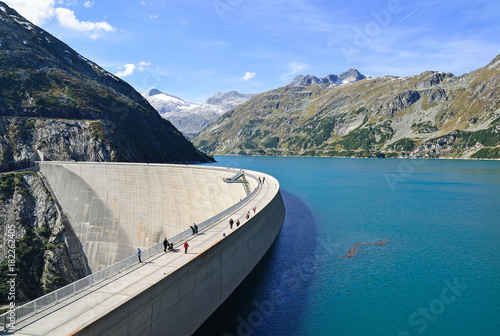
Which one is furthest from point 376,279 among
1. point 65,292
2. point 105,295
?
point 65,292

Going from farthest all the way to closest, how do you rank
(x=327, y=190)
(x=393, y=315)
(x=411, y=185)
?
(x=411, y=185) → (x=327, y=190) → (x=393, y=315)

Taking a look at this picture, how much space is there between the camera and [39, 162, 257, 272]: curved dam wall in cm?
6569

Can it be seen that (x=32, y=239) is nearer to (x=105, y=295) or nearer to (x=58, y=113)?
(x=58, y=113)

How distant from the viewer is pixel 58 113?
366 ft

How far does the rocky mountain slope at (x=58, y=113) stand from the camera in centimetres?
9925

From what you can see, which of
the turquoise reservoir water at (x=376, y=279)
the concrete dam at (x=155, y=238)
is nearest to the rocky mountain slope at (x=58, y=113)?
the concrete dam at (x=155, y=238)

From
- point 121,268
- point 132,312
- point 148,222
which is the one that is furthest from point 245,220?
point 148,222

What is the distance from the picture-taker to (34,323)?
18.9 metres

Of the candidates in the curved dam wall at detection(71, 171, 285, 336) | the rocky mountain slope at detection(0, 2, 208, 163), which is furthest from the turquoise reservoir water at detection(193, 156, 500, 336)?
the rocky mountain slope at detection(0, 2, 208, 163)

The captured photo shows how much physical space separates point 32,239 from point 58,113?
5743 cm

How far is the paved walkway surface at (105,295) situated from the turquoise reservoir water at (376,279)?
22.9 ft

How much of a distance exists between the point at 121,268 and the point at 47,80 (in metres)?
122

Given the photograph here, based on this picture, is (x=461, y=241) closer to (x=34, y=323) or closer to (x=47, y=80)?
(x=34, y=323)

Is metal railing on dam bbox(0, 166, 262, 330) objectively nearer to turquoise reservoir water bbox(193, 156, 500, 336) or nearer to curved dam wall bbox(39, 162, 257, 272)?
turquoise reservoir water bbox(193, 156, 500, 336)
